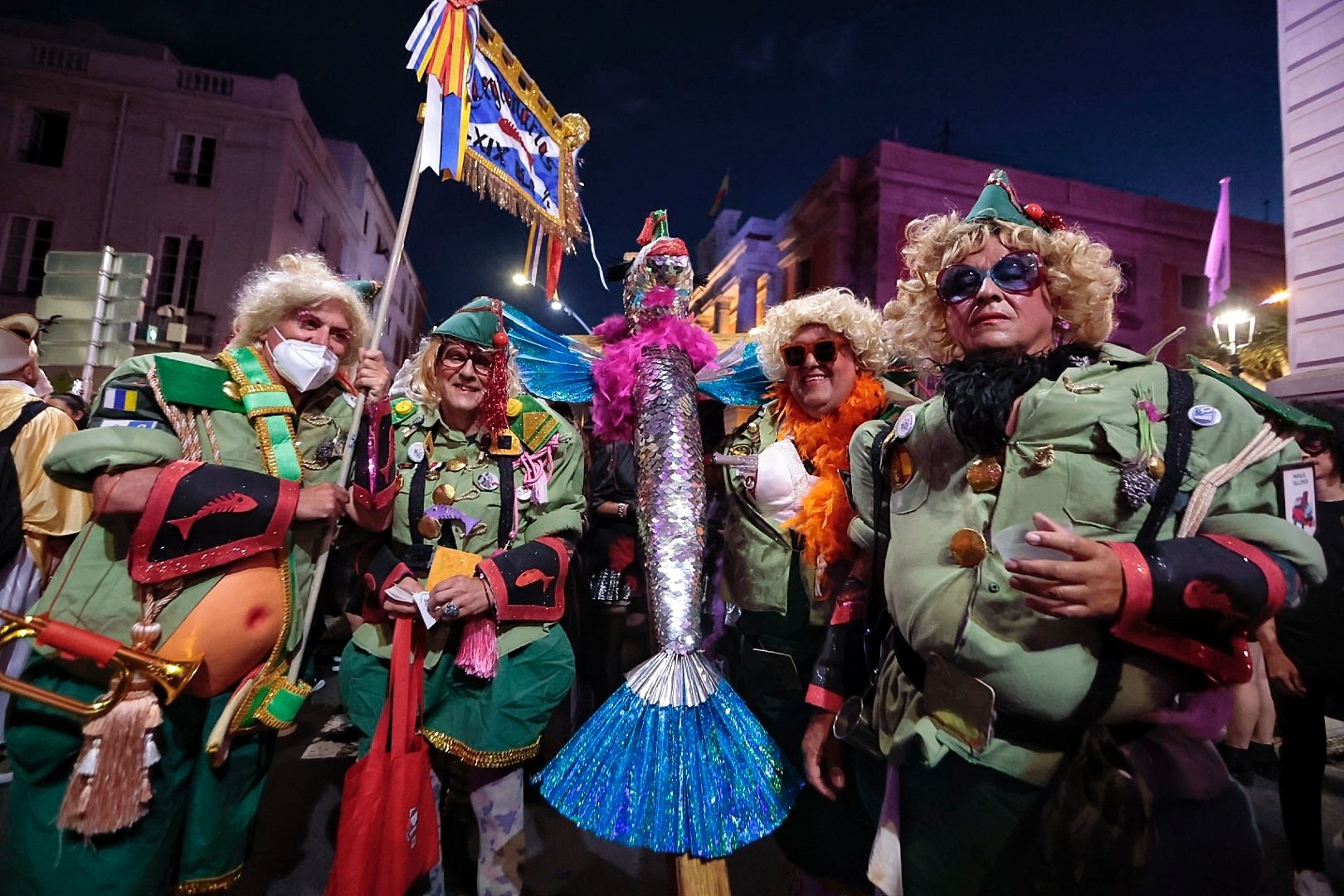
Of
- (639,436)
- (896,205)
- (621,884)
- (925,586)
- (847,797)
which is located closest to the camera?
(925,586)

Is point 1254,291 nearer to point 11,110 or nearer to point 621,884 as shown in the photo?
point 621,884

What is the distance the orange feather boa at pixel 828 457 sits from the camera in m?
2.03

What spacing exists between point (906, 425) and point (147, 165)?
1656cm

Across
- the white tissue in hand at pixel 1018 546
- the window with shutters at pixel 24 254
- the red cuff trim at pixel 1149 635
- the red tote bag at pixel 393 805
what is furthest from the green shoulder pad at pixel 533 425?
the window with shutters at pixel 24 254

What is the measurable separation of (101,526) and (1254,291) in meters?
21.8

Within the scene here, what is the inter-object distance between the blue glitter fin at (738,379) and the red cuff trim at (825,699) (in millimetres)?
1398

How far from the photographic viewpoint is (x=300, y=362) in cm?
200

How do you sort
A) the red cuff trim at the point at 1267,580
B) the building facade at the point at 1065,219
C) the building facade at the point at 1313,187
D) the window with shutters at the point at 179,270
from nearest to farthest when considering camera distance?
the red cuff trim at the point at 1267,580
the building facade at the point at 1313,187
the window with shutters at the point at 179,270
the building facade at the point at 1065,219

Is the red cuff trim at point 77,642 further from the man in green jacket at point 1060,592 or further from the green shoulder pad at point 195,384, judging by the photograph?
the man in green jacket at point 1060,592

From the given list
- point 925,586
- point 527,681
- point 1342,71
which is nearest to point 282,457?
point 527,681

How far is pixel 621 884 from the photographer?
258cm

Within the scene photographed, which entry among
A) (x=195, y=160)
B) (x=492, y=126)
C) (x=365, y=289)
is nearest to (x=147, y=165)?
(x=195, y=160)

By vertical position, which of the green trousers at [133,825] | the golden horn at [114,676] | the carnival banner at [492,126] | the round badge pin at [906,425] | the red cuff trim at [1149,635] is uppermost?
the carnival banner at [492,126]

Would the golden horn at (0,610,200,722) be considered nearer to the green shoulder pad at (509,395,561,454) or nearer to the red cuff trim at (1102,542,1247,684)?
the green shoulder pad at (509,395,561,454)
